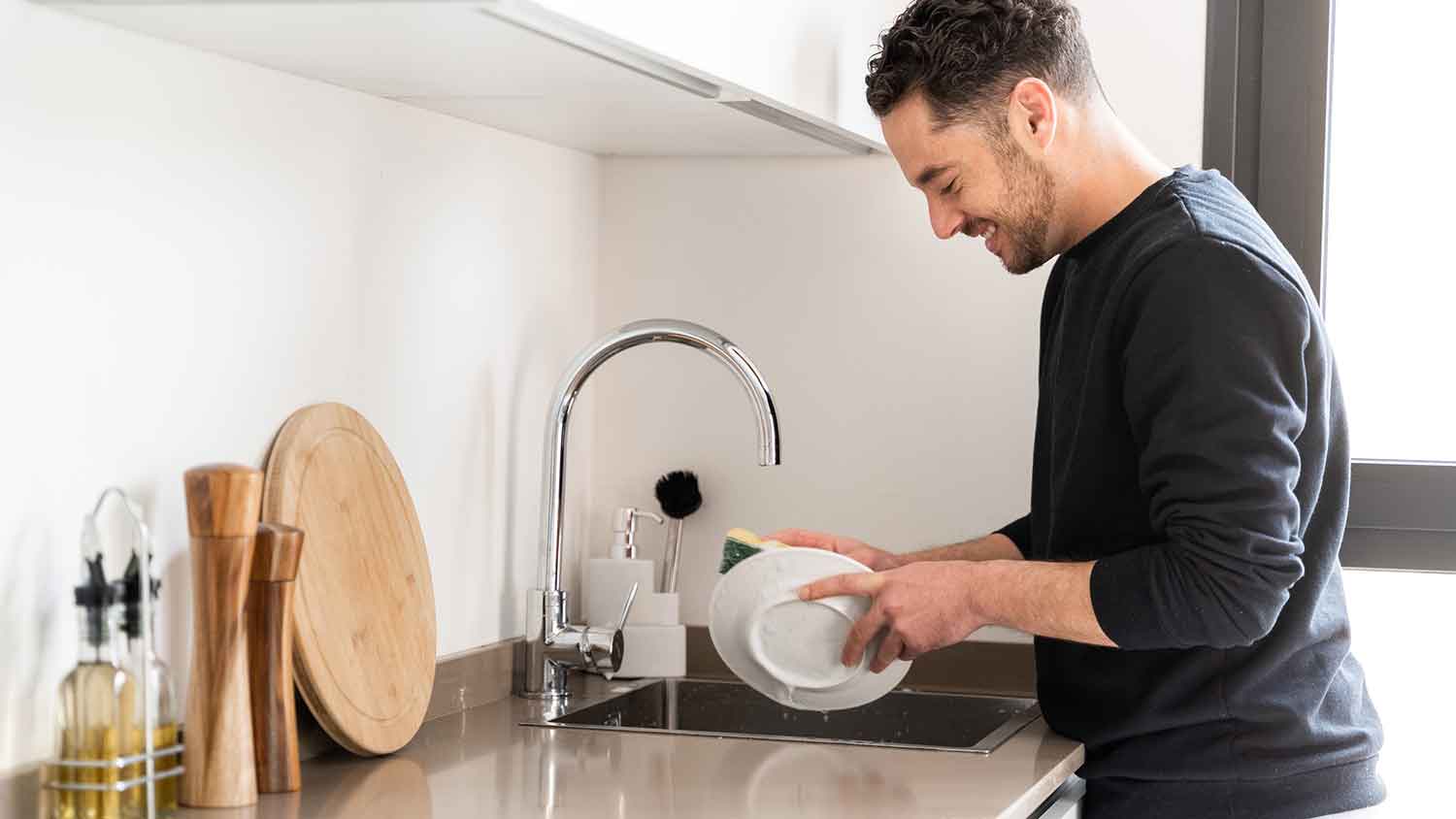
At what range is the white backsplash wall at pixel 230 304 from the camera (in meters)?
1.28

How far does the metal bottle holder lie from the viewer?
121 centimetres

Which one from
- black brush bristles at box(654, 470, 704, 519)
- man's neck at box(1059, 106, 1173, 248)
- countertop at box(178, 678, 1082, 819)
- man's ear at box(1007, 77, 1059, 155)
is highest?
man's ear at box(1007, 77, 1059, 155)

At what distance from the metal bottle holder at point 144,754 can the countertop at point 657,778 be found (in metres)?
0.10

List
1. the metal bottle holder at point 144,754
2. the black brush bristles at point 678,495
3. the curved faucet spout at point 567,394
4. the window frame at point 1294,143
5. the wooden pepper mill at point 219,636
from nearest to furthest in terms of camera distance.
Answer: the metal bottle holder at point 144,754 < the wooden pepper mill at point 219,636 < the curved faucet spout at point 567,394 < the window frame at point 1294,143 < the black brush bristles at point 678,495

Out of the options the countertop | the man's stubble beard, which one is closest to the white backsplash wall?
the countertop

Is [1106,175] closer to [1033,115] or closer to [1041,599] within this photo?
[1033,115]

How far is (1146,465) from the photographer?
1.49 m

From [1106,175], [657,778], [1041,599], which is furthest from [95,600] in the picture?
[1106,175]

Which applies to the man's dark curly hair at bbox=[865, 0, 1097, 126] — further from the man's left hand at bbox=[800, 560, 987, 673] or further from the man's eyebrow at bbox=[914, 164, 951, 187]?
the man's left hand at bbox=[800, 560, 987, 673]

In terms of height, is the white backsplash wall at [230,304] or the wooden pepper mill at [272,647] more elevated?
the white backsplash wall at [230,304]

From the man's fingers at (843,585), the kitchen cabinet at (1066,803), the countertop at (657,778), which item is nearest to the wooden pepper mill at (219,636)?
the countertop at (657,778)

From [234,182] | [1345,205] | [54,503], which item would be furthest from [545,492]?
[1345,205]

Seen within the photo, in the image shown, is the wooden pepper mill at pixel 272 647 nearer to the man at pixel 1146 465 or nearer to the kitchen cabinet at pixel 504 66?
the kitchen cabinet at pixel 504 66

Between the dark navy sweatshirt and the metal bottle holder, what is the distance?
80 cm
